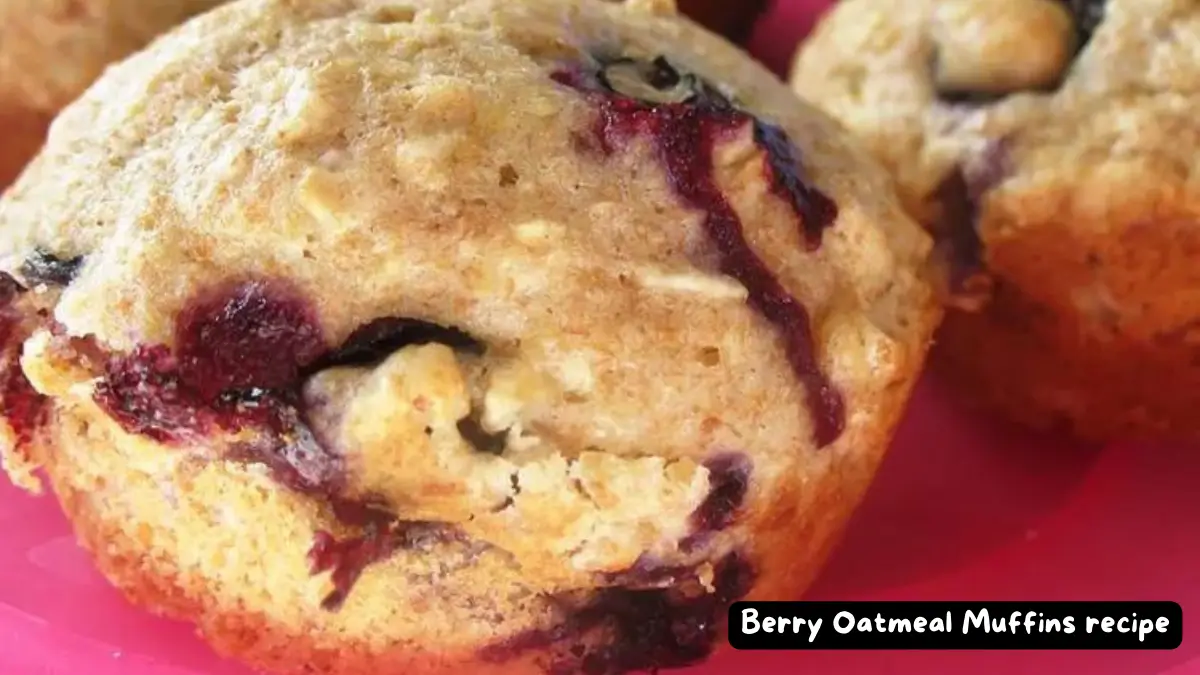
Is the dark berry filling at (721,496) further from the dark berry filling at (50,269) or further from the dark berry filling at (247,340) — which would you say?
the dark berry filling at (50,269)

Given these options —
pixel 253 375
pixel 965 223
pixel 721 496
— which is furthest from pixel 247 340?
pixel 965 223

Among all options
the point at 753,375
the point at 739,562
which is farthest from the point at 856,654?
the point at 753,375

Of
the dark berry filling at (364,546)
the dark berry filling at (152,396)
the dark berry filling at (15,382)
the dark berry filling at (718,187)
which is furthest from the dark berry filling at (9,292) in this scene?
the dark berry filling at (718,187)

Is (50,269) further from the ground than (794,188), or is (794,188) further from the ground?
(794,188)

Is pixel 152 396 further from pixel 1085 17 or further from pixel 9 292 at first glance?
pixel 1085 17

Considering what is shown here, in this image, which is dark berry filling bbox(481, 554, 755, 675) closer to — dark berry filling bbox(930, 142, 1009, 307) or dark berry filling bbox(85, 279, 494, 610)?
dark berry filling bbox(85, 279, 494, 610)

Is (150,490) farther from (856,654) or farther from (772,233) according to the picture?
(856,654)

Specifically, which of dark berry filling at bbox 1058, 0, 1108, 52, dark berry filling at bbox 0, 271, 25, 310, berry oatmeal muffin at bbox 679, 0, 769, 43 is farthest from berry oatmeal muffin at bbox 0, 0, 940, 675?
berry oatmeal muffin at bbox 679, 0, 769, 43
